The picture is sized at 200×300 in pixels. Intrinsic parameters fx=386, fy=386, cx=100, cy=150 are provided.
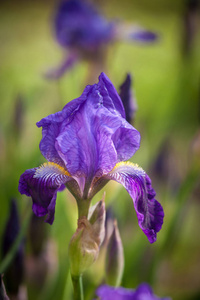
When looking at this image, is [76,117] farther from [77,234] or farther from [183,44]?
[183,44]

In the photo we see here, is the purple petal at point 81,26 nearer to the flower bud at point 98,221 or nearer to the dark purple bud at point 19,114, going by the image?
the dark purple bud at point 19,114

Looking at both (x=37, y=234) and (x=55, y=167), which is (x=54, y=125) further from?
(x=37, y=234)

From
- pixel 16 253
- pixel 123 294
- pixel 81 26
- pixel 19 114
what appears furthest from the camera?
pixel 81 26

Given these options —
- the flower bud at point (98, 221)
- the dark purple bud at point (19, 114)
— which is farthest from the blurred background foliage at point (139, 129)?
the flower bud at point (98, 221)

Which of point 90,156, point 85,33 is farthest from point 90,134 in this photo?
point 85,33

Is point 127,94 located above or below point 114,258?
above

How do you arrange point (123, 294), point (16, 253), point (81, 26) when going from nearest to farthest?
point (123, 294)
point (16, 253)
point (81, 26)

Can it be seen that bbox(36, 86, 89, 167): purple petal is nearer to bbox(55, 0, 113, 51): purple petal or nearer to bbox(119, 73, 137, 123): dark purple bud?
bbox(119, 73, 137, 123): dark purple bud

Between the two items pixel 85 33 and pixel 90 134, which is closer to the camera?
pixel 90 134

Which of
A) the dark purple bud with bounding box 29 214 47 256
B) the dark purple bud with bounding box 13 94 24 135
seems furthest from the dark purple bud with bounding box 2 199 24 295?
the dark purple bud with bounding box 13 94 24 135
